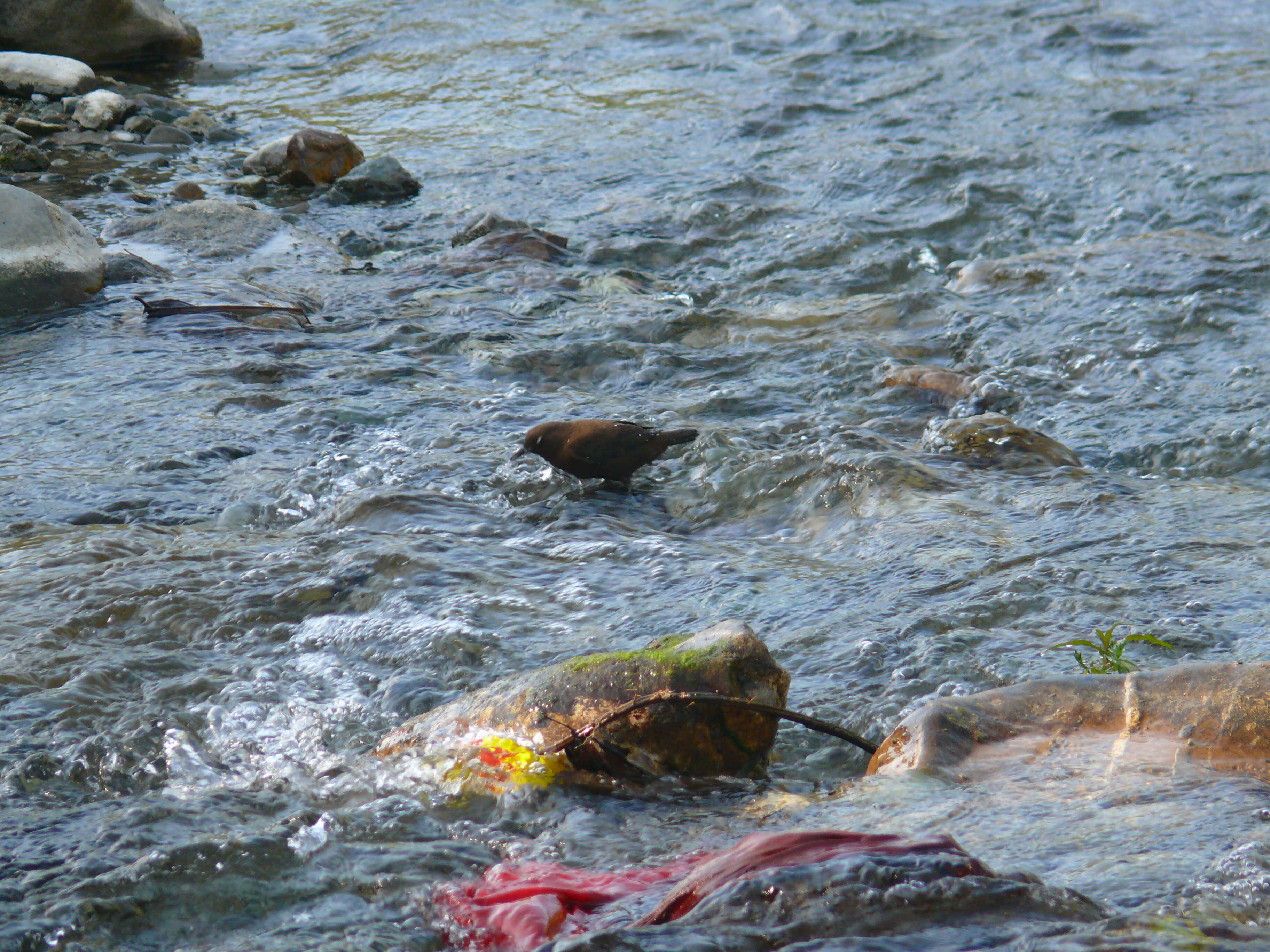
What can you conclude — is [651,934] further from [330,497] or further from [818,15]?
[818,15]

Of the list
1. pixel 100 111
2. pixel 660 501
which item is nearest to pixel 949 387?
pixel 660 501

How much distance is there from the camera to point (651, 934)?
5.36ft

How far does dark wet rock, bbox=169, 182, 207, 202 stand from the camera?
7.13 metres

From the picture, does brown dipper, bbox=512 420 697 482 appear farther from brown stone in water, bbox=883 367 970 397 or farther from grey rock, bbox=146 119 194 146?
grey rock, bbox=146 119 194 146

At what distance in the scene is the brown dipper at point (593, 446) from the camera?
3.91 meters

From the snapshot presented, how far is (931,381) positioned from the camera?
15.4 ft

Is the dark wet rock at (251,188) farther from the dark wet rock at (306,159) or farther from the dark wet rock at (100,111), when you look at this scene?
the dark wet rock at (100,111)

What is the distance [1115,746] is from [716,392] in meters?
2.74

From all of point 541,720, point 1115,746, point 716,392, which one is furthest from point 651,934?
point 716,392

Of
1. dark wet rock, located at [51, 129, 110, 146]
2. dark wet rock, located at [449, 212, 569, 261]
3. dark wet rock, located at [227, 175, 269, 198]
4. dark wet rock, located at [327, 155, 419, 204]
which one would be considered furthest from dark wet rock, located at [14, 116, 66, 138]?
dark wet rock, located at [449, 212, 569, 261]

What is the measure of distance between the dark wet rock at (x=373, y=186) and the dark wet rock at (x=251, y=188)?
0.44m

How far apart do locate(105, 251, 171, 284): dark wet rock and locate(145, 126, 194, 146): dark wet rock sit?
2.59 m

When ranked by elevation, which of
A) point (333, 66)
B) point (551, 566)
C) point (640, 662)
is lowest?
point (551, 566)

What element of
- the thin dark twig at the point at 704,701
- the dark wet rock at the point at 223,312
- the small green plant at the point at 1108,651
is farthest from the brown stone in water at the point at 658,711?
the dark wet rock at the point at 223,312
